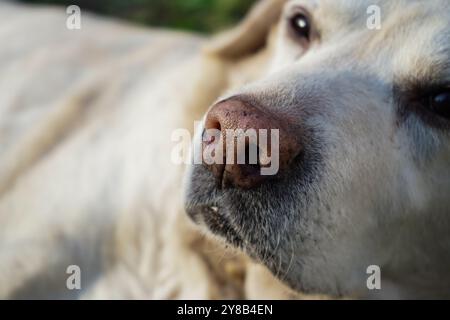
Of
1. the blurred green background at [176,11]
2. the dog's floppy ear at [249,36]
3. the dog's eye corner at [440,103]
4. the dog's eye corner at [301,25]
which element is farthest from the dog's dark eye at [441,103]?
the blurred green background at [176,11]

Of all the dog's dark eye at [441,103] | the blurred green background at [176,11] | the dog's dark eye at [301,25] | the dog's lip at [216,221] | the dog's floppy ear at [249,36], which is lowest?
the dog's lip at [216,221]

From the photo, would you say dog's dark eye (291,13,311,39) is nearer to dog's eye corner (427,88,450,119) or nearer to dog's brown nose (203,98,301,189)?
dog's eye corner (427,88,450,119)

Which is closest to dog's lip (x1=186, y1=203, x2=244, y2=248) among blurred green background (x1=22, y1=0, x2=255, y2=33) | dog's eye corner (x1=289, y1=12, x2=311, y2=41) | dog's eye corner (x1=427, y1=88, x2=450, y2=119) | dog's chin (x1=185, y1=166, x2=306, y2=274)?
dog's chin (x1=185, y1=166, x2=306, y2=274)

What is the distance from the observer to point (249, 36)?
3.34 m

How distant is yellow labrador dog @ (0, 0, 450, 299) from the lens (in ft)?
7.02

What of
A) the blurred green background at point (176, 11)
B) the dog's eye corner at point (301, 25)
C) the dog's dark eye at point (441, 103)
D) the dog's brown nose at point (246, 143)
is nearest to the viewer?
the dog's brown nose at point (246, 143)

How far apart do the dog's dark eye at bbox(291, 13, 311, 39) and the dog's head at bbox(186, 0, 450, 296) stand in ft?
0.75

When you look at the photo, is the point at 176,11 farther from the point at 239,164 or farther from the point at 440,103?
the point at 239,164

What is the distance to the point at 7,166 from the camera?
3.30 m

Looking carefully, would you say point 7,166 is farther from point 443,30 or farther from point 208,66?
point 443,30

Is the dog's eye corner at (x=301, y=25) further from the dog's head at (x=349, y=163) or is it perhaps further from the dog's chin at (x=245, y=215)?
the dog's chin at (x=245, y=215)

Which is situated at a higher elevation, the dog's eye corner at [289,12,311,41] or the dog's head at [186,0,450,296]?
the dog's eye corner at [289,12,311,41]

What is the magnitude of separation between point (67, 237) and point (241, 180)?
1.30 m

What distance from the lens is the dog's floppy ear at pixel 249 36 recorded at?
3297mm
